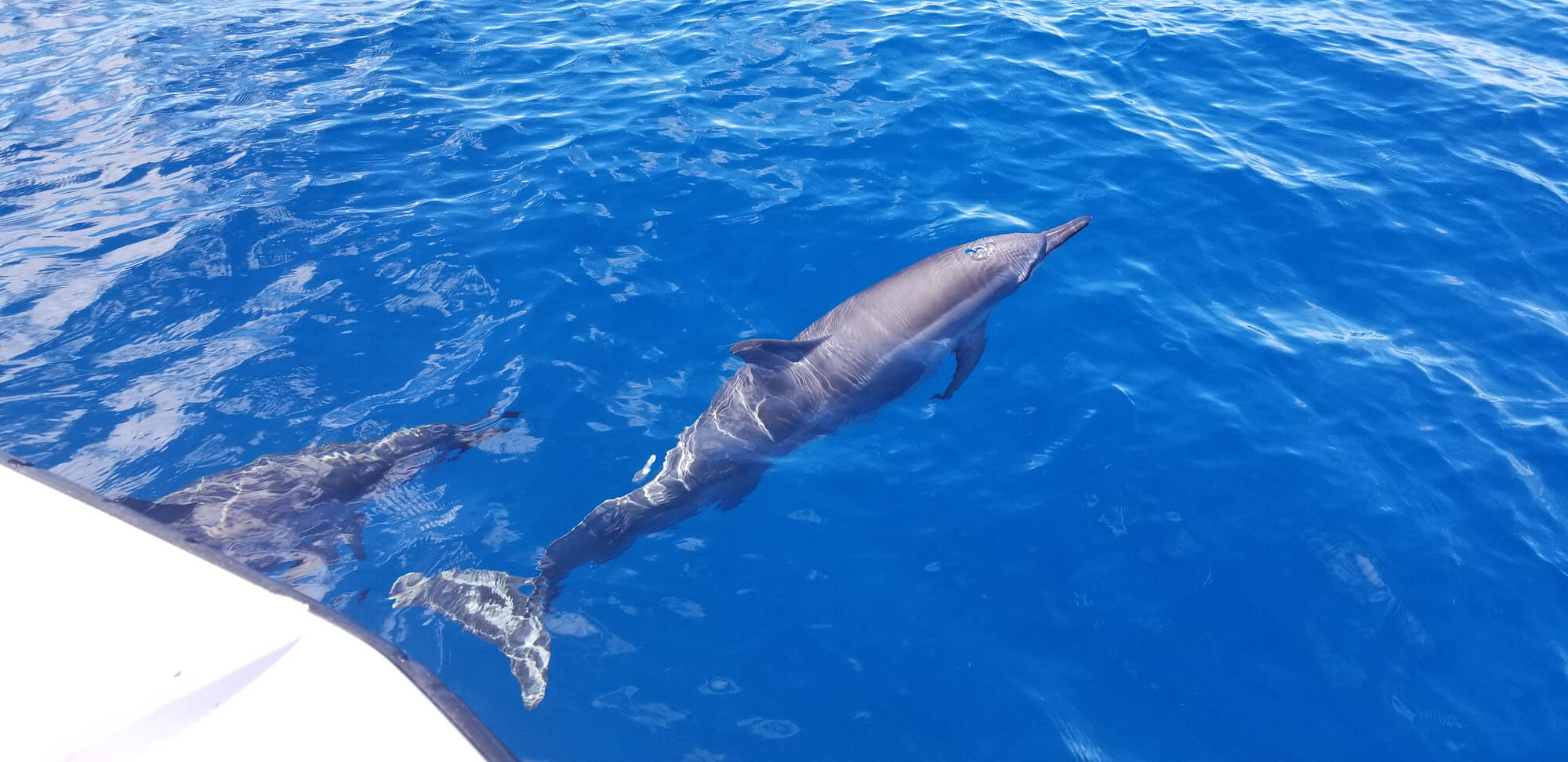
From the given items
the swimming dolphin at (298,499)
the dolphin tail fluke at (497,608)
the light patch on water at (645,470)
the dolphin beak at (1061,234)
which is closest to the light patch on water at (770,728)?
the dolphin tail fluke at (497,608)

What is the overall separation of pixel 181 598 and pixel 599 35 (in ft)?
47.2

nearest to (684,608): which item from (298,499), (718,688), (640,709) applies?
(718,688)

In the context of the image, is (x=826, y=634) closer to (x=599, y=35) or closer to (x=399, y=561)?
(x=399, y=561)

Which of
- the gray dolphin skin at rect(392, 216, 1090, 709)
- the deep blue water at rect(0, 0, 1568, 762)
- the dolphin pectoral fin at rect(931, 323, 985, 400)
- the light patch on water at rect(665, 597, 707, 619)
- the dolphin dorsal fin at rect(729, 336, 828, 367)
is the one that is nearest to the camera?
the deep blue water at rect(0, 0, 1568, 762)

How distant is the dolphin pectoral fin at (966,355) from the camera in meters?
8.35

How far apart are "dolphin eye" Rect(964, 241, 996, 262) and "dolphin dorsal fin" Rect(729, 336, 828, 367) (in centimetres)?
202

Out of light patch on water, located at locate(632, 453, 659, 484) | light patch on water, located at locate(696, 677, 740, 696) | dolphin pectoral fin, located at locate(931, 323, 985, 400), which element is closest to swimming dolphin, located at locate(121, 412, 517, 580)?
light patch on water, located at locate(632, 453, 659, 484)

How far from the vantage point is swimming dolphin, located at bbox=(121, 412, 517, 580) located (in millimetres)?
6793

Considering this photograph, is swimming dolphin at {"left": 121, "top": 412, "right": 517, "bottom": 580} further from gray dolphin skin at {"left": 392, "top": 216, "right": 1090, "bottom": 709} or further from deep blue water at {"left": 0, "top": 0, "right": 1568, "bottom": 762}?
gray dolphin skin at {"left": 392, "top": 216, "right": 1090, "bottom": 709}

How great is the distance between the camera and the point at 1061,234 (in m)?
9.05

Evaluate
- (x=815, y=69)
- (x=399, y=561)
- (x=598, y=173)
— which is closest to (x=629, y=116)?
(x=598, y=173)

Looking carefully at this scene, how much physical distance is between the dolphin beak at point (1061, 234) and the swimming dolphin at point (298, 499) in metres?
6.83

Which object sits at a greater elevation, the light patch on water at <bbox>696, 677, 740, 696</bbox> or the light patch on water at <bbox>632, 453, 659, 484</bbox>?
the light patch on water at <bbox>632, 453, 659, 484</bbox>

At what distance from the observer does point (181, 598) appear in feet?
14.4
